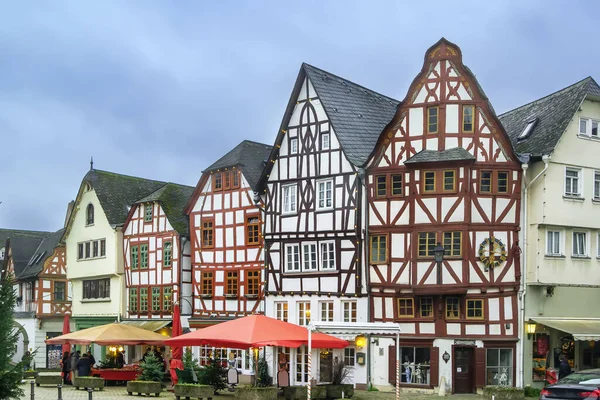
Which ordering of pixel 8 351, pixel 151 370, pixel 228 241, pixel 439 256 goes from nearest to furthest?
pixel 8 351 → pixel 151 370 → pixel 439 256 → pixel 228 241

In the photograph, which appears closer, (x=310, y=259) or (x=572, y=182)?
(x=572, y=182)

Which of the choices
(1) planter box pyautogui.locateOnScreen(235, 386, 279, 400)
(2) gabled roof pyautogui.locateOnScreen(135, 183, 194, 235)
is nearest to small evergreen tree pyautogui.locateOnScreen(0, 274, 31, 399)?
(1) planter box pyautogui.locateOnScreen(235, 386, 279, 400)

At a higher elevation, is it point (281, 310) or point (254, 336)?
point (254, 336)

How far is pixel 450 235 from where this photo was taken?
34.1 m

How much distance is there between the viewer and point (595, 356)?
35.8 meters

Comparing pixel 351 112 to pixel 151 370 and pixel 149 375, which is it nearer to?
pixel 151 370

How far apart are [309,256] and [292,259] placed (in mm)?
1007

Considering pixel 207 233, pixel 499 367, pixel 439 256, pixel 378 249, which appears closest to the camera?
pixel 439 256

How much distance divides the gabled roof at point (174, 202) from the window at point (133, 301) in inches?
192

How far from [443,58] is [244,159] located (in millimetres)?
11740

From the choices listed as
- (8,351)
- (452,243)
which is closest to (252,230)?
(452,243)

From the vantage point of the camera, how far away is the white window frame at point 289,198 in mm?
38562

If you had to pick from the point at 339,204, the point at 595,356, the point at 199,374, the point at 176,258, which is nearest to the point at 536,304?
the point at 595,356

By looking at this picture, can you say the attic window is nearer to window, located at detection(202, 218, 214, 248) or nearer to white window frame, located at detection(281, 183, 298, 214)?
white window frame, located at detection(281, 183, 298, 214)
